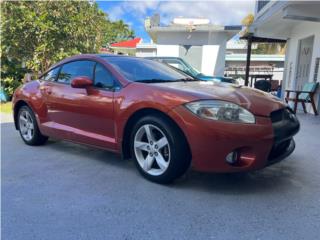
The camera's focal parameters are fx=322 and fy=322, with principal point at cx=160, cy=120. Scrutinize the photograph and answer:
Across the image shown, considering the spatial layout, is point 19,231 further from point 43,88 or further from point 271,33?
point 271,33

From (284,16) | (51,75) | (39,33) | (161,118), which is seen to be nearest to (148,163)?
(161,118)

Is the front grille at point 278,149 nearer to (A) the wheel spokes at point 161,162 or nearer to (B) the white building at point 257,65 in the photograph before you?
(A) the wheel spokes at point 161,162

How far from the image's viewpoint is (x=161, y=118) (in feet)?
11.2

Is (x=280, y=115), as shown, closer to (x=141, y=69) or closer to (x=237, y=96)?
(x=237, y=96)

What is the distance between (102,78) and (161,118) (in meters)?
1.16

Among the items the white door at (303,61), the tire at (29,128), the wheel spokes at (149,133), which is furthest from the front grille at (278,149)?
the white door at (303,61)

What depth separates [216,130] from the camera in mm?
3062

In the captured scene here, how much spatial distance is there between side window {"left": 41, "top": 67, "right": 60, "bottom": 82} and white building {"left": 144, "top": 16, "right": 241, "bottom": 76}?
11.5m

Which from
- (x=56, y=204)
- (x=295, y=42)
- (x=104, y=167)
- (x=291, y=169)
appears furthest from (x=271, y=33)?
(x=56, y=204)

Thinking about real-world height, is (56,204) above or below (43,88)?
below

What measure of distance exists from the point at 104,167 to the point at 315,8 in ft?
23.6

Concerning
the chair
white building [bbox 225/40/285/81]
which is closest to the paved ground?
the chair

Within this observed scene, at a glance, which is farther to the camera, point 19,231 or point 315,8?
point 315,8

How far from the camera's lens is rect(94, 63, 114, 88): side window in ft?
13.2
